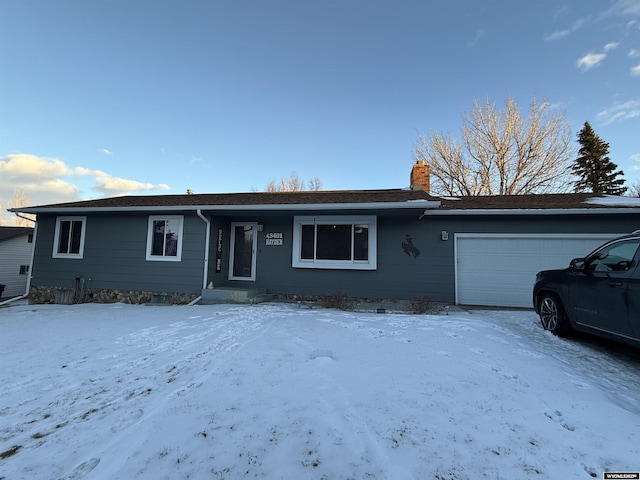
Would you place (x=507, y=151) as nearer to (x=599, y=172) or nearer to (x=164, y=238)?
(x=599, y=172)

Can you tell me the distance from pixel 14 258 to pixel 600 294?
2695 centimetres

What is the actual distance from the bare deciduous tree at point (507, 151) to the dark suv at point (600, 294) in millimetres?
15090

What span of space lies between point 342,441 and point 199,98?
1292 cm

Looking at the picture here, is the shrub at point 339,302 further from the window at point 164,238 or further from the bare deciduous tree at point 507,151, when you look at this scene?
the bare deciduous tree at point 507,151

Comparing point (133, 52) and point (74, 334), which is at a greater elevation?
point (133, 52)

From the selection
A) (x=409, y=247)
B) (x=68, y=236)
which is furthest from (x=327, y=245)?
(x=68, y=236)

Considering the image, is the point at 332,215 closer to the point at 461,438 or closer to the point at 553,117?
the point at 461,438

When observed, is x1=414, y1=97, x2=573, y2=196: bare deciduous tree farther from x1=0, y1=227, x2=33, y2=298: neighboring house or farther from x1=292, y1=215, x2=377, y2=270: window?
x1=0, y1=227, x2=33, y2=298: neighboring house

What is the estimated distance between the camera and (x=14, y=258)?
17.6 m

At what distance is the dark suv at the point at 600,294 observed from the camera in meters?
3.34

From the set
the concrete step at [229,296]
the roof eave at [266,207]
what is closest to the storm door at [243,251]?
the concrete step at [229,296]

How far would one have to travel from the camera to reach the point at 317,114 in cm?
1303

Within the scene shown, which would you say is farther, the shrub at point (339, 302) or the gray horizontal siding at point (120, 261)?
the gray horizontal siding at point (120, 261)

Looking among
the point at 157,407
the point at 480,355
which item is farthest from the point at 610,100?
the point at 157,407
